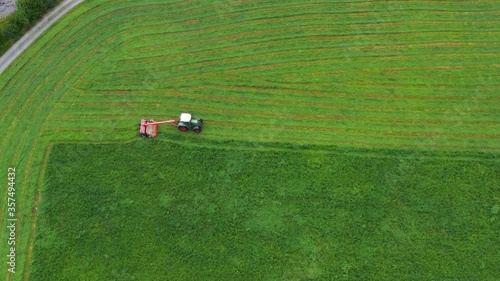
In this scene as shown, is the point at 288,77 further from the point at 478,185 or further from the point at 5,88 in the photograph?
the point at 5,88

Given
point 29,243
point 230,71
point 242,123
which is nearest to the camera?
point 29,243

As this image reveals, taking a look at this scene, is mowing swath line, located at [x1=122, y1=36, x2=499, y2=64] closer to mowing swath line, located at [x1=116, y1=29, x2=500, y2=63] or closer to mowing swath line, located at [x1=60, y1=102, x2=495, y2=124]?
mowing swath line, located at [x1=116, y1=29, x2=500, y2=63]

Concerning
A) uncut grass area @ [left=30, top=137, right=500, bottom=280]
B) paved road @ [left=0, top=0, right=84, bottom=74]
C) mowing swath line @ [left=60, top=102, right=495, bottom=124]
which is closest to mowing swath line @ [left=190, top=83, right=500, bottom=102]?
mowing swath line @ [left=60, top=102, right=495, bottom=124]

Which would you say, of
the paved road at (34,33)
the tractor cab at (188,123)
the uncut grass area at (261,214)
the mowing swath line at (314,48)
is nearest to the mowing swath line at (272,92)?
the tractor cab at (188,123)

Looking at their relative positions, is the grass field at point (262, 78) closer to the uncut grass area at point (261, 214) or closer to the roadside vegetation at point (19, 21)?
the uncut grass area at point (261, 214)

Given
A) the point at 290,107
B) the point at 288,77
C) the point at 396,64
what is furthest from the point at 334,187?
the point at 396,64
